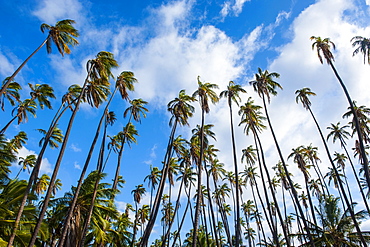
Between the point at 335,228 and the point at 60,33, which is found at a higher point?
the point at 60,33

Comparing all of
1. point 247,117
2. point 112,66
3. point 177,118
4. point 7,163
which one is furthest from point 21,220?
point 247,117

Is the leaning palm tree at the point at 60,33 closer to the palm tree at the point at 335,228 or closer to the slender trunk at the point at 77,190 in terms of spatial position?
the slender trunk at the point at 77,190

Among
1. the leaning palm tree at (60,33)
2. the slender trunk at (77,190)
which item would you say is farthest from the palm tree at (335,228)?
the leaning palm tree at (60,33)

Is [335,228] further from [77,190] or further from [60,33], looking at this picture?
[60,33]

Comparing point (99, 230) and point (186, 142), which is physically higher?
point (186, 142)

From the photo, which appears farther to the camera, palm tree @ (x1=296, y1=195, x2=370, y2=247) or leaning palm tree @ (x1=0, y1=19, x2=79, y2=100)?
palm tree @ (x1=296, y1=195, x2=370, y2=247)

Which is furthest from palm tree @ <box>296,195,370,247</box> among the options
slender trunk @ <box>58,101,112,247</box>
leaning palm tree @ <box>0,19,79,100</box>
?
leaning palm tree @ <box>0,19,79,100</box>

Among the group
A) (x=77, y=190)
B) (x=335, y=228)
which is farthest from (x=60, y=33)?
(x=335, y=228)

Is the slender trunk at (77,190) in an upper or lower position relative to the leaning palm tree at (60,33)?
lower

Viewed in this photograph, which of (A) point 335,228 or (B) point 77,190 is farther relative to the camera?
(A) point 335,228

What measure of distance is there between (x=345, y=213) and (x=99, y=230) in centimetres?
3055

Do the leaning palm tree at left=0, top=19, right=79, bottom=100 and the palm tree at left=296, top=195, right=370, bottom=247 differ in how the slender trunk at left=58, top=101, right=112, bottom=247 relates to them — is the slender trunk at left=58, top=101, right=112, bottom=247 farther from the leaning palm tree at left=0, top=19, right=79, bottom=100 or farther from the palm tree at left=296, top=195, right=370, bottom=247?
the palm tree at left=296, top=195, right=370, bottom=247

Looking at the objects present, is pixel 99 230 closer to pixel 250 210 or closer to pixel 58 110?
pixel 58 110

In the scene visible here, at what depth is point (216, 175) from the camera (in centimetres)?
4566
